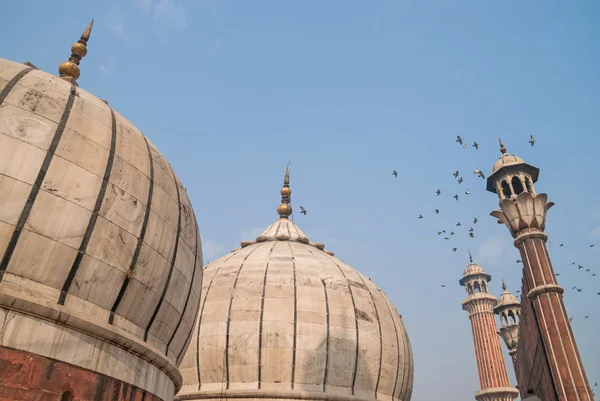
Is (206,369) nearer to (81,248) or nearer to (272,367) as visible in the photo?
(272,367)

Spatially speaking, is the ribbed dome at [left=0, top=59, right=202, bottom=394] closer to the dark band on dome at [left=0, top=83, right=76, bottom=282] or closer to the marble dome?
the dark band on dome at [left=0, top=83, right=76, bottom=282]

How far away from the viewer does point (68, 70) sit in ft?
25.8

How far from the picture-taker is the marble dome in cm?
1059

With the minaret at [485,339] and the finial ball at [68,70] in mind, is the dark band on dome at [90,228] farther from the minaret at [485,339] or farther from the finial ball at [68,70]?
the minaret at [485,339]

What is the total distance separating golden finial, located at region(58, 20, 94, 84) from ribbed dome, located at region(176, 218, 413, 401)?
629 cm

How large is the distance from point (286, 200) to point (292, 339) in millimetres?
8815

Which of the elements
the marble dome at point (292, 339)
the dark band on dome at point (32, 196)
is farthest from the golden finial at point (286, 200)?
the dark band on dome at point (32, 196)

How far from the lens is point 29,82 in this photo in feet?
19.4

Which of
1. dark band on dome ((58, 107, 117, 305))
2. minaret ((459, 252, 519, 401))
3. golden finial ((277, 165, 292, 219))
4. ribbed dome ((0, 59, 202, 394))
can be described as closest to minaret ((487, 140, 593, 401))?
golden finial ((277, 165, 292, 219))

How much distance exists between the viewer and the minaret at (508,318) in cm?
2906

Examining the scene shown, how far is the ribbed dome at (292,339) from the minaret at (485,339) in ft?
82.0

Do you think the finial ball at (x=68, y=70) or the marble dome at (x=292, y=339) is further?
the marble dome at (x=292, y=339)

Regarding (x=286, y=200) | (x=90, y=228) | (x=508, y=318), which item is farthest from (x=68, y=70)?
(x=508, y=318)

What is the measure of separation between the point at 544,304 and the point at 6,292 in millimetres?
13698
